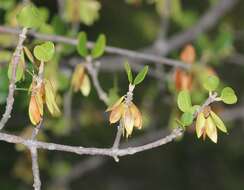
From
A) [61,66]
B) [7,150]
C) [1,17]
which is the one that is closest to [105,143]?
[7,150]

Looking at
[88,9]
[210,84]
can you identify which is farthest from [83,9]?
[210,84]

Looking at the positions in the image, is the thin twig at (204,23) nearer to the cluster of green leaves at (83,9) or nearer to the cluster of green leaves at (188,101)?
the cluster of green leaves at (83,9)

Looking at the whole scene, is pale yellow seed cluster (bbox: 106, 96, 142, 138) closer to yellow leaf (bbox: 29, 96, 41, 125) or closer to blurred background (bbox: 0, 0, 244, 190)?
yellow leaf (bbox: 29, 96, 41, 125)

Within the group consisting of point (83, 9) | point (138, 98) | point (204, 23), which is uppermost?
point (204, 23)

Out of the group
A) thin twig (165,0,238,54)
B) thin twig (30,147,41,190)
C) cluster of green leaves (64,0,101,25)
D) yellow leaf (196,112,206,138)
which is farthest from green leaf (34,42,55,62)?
thin twig (165,0,238,54)

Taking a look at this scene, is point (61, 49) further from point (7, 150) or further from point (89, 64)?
point (7, 150)

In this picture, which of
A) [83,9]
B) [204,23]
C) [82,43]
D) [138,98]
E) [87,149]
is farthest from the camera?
[138,98]

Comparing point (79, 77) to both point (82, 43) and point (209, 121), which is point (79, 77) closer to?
point (82, 43)

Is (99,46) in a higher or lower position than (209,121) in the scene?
higher
